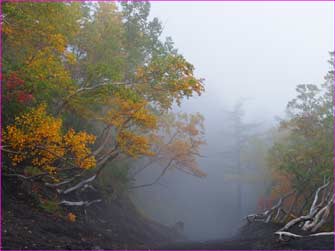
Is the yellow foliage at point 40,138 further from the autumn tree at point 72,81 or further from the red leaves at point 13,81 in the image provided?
the red leaves at point 13,81

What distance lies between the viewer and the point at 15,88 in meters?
11.9

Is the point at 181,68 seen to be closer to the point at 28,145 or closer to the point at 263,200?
the point at 28,145

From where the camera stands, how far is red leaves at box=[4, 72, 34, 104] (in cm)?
1148

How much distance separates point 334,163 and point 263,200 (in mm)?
15221

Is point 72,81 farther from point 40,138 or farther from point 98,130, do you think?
point 98,130

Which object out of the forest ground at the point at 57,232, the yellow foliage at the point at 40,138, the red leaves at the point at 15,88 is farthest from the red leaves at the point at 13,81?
the forest ground at the point at 57,232

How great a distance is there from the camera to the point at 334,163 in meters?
19.2

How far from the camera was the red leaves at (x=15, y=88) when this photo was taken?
11.5 meters

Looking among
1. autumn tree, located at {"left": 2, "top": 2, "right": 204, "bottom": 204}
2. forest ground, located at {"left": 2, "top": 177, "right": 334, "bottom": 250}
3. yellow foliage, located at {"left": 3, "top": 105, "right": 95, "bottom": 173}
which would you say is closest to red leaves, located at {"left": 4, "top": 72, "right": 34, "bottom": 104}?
autumn tree, located at {"left": 2, "top": 2, "right": 204, "bottom": 204}

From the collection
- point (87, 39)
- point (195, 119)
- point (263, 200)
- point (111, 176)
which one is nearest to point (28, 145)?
point (87, 39)

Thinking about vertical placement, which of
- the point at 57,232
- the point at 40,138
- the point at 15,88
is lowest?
the point at 57,232

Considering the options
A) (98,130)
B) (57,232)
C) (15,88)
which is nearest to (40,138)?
(15,88)

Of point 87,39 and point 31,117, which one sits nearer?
point 31,117

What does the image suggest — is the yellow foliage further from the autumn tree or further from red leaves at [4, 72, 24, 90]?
red leaves at [4, 72, 24, 90]
